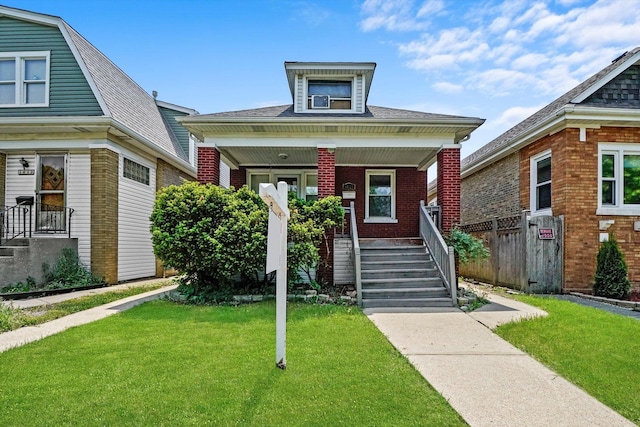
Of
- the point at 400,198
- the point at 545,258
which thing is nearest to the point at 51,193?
the point at 400,198

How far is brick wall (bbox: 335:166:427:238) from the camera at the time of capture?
12.4m

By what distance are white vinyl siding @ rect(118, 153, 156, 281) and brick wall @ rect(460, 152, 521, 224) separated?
1182cm

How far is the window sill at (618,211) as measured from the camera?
9.01 meters

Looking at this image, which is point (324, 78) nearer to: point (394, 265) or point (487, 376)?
point (394, 265)

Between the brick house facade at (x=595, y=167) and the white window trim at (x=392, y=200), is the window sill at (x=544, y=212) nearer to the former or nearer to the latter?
the brick house facade at (x=595, y=167)

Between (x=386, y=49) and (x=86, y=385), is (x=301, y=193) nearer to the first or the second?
(x=386, y=49)

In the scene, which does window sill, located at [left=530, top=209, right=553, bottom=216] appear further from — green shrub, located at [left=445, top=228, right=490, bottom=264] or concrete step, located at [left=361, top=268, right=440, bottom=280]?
concrete step, located at [left=361, top=268, right=440, bottom=280]

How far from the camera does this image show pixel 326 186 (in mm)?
9664

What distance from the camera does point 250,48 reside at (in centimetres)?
1094

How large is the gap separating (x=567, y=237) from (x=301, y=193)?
760cm

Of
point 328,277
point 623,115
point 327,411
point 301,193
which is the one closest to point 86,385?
point 327,411

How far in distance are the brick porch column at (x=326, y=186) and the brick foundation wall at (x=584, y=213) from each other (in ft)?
18.2

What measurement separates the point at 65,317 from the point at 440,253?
7393 mm

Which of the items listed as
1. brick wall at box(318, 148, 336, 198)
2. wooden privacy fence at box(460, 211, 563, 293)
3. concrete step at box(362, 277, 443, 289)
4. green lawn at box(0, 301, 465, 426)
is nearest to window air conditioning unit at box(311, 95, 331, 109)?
brick wall at box(318, 148, 336, 198)
